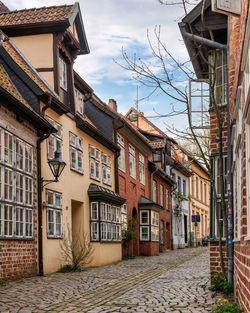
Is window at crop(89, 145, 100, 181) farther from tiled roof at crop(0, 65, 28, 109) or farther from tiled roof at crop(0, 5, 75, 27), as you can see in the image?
tiled roof at crop(0, 65, 28, 109)

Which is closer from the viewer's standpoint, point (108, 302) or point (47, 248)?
point (108, 302)

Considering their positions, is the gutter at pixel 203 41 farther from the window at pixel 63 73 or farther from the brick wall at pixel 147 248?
the brick wall at pixel 147 248

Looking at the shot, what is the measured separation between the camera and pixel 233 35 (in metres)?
9.07

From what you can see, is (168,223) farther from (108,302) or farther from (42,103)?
(108,302)

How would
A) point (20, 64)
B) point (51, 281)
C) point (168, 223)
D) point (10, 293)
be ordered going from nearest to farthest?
point (10, 293), point (51, 281), point (20, 64), point (168, 223)

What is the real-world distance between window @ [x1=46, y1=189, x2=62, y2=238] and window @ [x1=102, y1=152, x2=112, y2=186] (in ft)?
18.6

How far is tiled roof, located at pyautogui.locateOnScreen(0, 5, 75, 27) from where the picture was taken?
17.3 m

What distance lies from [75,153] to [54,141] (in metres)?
2.14

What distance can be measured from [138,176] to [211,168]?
1763 cm

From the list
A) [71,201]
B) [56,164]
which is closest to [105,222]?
[71,201]

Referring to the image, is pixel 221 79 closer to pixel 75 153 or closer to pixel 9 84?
pixel 9 84

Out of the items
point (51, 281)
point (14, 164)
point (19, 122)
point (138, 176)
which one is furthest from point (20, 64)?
point (138, 176)

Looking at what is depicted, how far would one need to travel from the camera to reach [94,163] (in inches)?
822

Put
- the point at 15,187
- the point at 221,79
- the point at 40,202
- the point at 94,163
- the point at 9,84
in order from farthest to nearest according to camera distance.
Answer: the point at 94,163, the point at 40,202, the point at 9,84, the point at 15,187, the point at 221,79
